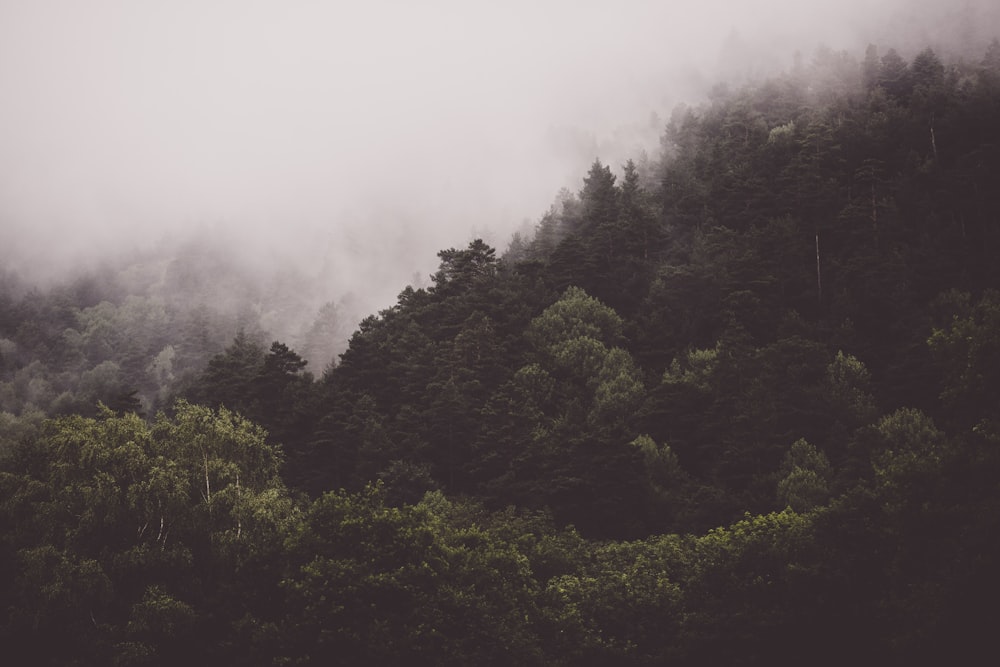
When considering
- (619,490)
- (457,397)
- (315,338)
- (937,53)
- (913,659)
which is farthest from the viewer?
(315,338)

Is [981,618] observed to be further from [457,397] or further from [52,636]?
[457,397]

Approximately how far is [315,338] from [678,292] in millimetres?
83395

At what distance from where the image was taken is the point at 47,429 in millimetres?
36125

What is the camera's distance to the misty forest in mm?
31359

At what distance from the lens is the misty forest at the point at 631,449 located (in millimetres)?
31359

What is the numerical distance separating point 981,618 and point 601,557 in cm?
2197

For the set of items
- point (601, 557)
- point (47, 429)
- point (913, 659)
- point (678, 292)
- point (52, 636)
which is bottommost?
point (913, 659)

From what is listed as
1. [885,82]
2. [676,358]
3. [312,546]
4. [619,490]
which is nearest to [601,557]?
[619,490]

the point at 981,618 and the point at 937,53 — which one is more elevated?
the point at 937,53

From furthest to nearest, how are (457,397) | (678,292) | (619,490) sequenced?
Result: (678,292) → (457,397) → (619,490)

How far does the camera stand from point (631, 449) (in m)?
56.4

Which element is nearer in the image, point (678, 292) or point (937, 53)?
point (678, 292)

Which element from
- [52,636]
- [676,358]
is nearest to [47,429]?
[52,636]

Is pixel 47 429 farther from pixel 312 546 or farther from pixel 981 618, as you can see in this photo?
pixel 981 618
